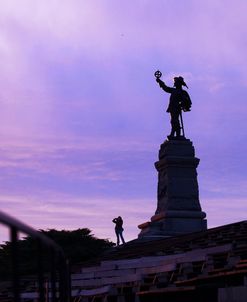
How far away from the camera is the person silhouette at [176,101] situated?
3825 centimetres

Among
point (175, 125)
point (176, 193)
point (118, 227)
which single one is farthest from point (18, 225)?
point (118, 227)

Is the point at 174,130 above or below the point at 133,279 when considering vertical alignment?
above

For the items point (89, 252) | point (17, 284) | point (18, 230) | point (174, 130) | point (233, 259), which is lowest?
point (17, 284)

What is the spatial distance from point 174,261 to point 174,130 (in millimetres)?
19939

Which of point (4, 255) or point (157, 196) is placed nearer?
point (4, 255)

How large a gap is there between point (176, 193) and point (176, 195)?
0.31 feet

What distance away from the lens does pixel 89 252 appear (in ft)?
164

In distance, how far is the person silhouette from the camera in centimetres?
3825

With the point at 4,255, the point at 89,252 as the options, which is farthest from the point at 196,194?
the point at 4,255

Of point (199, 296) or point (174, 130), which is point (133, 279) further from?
Result: point (174, 130)

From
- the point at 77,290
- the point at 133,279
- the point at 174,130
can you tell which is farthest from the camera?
the point at 174,130

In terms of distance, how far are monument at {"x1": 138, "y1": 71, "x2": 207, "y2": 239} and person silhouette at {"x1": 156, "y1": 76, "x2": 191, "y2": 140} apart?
25 centimetres

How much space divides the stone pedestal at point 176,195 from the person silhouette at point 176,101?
59.4 inches

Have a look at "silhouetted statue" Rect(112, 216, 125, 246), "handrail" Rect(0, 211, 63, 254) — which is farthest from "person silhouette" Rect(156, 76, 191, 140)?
"handrail" Rect(0, 211, 63, 254)
